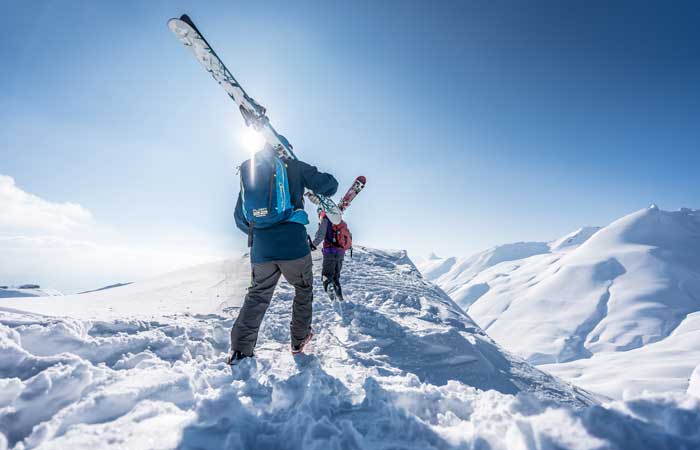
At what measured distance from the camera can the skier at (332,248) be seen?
6.73 m

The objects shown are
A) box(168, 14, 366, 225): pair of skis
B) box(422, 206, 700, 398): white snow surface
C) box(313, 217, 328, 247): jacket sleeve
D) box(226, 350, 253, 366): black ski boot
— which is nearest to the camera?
box(226, 350, 253, 366): black ski boot

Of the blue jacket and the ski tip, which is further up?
the ski tip

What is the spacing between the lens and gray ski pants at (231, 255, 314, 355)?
2.96m

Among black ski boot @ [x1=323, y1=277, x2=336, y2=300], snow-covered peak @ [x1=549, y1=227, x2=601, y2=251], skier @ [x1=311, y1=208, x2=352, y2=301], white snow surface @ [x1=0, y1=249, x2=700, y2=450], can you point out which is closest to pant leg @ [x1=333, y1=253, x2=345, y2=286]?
skier @ [x1=311, y1=208, x2=352, y2=301]

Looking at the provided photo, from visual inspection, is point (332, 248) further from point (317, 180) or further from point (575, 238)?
point (575, 238)

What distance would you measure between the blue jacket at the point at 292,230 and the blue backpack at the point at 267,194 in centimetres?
7

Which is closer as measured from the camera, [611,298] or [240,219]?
[240,219]

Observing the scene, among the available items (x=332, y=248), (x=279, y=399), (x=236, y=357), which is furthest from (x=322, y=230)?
(x=279, y=399)

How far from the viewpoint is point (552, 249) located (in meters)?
183

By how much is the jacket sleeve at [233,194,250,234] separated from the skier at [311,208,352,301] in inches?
126

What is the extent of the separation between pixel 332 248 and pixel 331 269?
1.73ft

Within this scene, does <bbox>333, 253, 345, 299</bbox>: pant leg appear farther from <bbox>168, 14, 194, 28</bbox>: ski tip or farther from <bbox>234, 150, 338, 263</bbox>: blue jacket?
<bbox>168, 14, 194, 28</bbox>: ski tip

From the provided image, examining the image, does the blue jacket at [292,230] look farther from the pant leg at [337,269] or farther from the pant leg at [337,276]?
the pant leg at [337,269]

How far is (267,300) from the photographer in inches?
124
